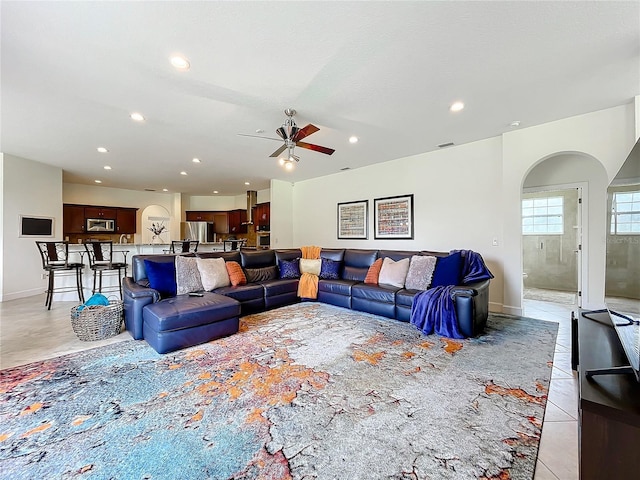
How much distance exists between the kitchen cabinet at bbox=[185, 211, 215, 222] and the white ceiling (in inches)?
225

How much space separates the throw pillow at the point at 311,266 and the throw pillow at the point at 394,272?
1.26 metres

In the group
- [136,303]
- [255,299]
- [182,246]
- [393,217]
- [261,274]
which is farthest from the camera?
[182,246]

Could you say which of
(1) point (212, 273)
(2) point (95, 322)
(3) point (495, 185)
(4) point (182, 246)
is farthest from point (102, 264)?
(3) point (495, 185)

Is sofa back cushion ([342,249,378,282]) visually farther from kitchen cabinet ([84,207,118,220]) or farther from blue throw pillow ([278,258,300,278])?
kitchen cabinet ([84,207,118,220])

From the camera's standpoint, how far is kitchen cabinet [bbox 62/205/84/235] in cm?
775

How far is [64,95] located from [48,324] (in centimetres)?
294

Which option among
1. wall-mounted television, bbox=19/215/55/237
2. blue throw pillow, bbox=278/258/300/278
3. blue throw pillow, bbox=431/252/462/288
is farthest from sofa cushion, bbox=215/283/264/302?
wall-mounted television, bbox=19/215/55/237

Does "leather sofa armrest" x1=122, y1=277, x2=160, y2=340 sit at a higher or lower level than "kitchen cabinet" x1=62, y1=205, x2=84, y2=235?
lower

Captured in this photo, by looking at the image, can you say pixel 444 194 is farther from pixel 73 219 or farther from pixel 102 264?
pixel 73 219

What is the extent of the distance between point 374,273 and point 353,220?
2.03 metres

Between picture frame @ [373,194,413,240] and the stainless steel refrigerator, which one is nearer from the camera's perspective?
picture frame @ [373,194,413,240]

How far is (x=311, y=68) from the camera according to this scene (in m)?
2.48

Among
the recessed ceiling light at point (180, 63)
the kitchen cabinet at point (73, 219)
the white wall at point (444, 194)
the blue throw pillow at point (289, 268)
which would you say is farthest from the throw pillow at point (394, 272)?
the kitchen cabinet at point (73, 219)

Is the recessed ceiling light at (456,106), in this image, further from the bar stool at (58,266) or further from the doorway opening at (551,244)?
the bar stool at (58,266)
